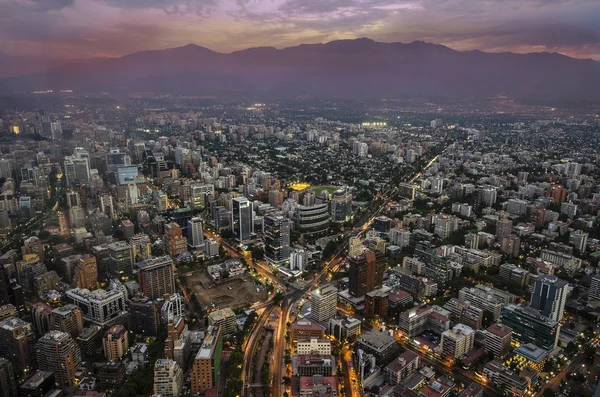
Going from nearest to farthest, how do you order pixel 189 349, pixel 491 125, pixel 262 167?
pixel 189 349 → pixel 262 167 → pixel 491 125

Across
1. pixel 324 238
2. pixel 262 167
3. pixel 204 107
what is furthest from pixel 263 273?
pixel 204 107

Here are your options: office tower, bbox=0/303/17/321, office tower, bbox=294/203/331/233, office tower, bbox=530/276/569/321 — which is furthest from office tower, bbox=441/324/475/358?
office tower, bbox=0/303/17/321

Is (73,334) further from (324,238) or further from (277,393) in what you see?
(324,238)

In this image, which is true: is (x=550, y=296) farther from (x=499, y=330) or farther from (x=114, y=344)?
(x=114, y=344)

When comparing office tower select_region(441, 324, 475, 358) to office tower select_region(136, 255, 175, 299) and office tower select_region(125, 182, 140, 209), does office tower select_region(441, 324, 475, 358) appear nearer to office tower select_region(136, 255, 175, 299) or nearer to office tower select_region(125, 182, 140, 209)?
office tower select_region(136, 255, 175, 299)

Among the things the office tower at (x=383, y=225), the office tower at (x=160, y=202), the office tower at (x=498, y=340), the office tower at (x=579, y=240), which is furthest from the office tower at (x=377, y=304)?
the office tower at (x=160, y=202)

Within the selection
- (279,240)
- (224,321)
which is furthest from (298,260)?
(224,321)
